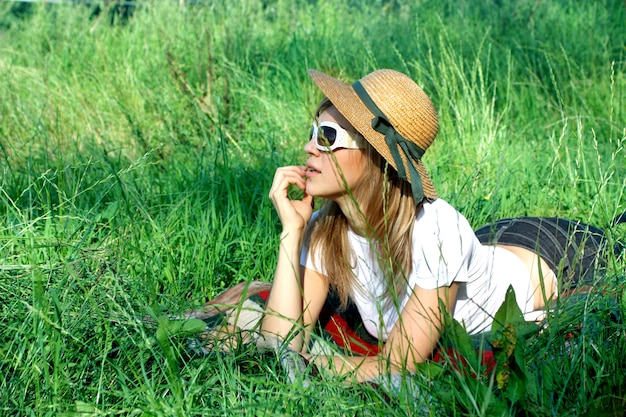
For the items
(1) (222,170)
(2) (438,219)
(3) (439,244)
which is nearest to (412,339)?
(3) (439,244)

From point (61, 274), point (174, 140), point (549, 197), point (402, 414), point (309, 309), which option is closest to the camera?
point (402, 414)

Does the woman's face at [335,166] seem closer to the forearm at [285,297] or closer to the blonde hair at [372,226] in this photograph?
the blonde hair at [372,226]

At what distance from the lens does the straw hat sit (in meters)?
2.49

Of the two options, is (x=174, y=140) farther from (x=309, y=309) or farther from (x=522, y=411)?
(x=522, y=411)

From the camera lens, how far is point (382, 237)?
271 cm

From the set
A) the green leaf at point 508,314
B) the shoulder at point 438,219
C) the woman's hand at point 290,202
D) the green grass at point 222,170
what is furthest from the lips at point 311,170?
the green leaf at point 508,314

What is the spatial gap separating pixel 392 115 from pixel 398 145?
0.34 feet

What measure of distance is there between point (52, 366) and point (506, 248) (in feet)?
5.87

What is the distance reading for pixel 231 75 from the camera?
17.8 ft

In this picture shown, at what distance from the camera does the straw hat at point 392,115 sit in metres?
2.49

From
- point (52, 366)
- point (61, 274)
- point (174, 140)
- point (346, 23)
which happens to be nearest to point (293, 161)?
point (174, 140)

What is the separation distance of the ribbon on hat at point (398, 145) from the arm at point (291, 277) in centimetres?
44

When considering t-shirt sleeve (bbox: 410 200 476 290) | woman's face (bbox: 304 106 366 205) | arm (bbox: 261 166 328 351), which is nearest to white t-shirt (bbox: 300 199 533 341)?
t-shirt sleeve (bbox: 410 200 476 290)

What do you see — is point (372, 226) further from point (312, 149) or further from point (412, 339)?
point (412, 339)
